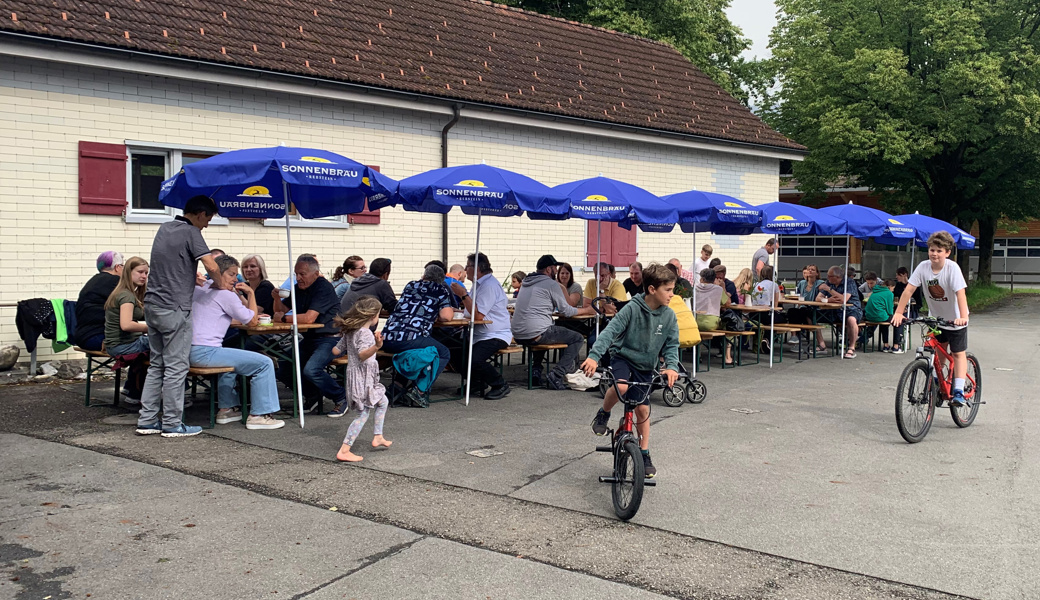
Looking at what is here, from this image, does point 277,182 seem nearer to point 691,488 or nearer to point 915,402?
point 691,488

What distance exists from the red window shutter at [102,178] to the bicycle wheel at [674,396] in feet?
25.3

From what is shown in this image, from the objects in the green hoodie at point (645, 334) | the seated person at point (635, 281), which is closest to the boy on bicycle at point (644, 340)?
the green hoodie at point (645, 334)

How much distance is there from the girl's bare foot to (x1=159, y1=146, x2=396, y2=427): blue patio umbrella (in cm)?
133

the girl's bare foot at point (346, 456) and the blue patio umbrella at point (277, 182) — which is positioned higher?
the blue patio umbrella at point (277, 182)

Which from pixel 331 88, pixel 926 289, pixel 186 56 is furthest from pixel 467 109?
pixel 926 289

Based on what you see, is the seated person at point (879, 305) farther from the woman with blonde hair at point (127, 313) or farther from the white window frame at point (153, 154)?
the woman with blonde hair at point (127, 313)

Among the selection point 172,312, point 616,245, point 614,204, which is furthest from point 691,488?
point 616,245

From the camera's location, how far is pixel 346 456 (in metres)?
7.20

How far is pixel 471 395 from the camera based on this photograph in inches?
411

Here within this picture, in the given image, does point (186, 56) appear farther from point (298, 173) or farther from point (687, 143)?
point (687, 143)

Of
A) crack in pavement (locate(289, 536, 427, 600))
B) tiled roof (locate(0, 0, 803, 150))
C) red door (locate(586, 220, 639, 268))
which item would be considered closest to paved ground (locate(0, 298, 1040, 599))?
crack in pavement (locate(289, 536, 427, 600))

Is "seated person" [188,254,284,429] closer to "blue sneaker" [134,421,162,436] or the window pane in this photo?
"blue sneaker" [134,421,162,436]

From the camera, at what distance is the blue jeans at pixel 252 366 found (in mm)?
8250

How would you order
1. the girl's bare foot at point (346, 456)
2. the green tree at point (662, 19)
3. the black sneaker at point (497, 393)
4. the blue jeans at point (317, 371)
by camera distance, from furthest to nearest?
the green tree at point (662, 19) → the black sneaker at point (497, 393) → the blue jeans at point (317, 371) → the girl's bare foot at point (346, 456)
